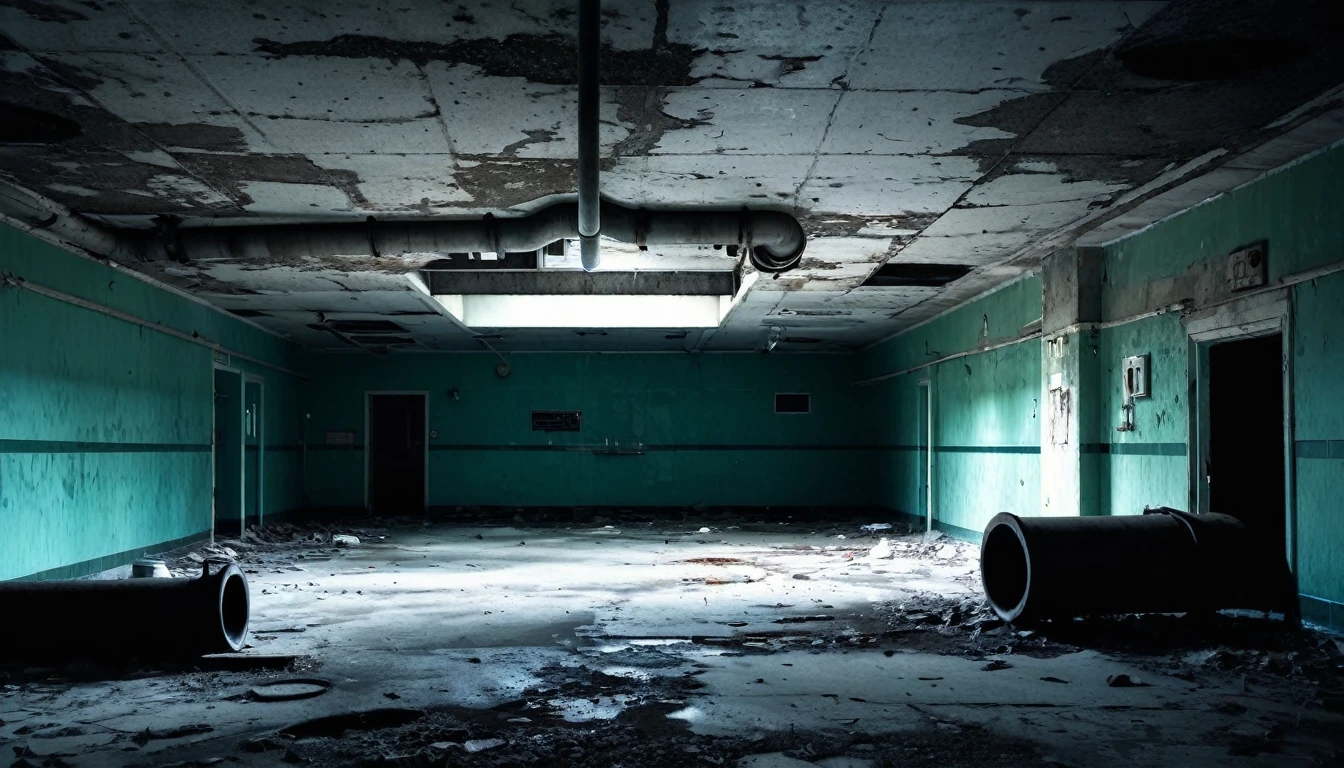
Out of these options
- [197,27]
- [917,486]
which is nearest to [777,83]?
[197,27]

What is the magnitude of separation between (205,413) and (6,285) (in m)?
4.00

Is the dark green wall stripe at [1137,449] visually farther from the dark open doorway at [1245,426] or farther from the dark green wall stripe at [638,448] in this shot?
the dark green wall stripe at [638,448]

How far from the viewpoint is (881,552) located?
32.6 ft

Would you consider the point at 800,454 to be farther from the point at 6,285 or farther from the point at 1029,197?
the point at 6,285

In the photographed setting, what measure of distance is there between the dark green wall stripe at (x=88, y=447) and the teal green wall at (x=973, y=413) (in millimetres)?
7889

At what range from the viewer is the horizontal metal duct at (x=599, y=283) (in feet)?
36.7

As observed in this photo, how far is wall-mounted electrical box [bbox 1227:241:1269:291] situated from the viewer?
5.80 m

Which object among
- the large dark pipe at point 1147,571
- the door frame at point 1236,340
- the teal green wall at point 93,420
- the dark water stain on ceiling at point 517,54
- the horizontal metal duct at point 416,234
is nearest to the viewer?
the dark water stain on ceiling at point 517,54

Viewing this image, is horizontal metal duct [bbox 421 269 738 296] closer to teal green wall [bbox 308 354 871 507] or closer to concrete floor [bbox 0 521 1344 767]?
teal green wall [bbox 308 354 871 507]

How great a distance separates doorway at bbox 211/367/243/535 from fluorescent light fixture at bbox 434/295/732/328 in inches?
111

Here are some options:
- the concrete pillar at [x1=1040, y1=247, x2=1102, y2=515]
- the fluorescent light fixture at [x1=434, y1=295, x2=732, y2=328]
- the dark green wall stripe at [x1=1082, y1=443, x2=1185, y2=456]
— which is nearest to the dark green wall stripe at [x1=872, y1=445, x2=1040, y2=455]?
the concrete pillar at [x1=1040, y1=247, x2=1102, y2=515]

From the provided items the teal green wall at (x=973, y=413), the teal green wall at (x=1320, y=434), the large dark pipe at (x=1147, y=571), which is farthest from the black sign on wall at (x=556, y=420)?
the teal green wall at (x=1320, y=434)

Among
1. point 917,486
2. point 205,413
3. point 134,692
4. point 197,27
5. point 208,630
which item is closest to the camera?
point 197,27

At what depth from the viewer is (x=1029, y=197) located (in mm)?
6398
